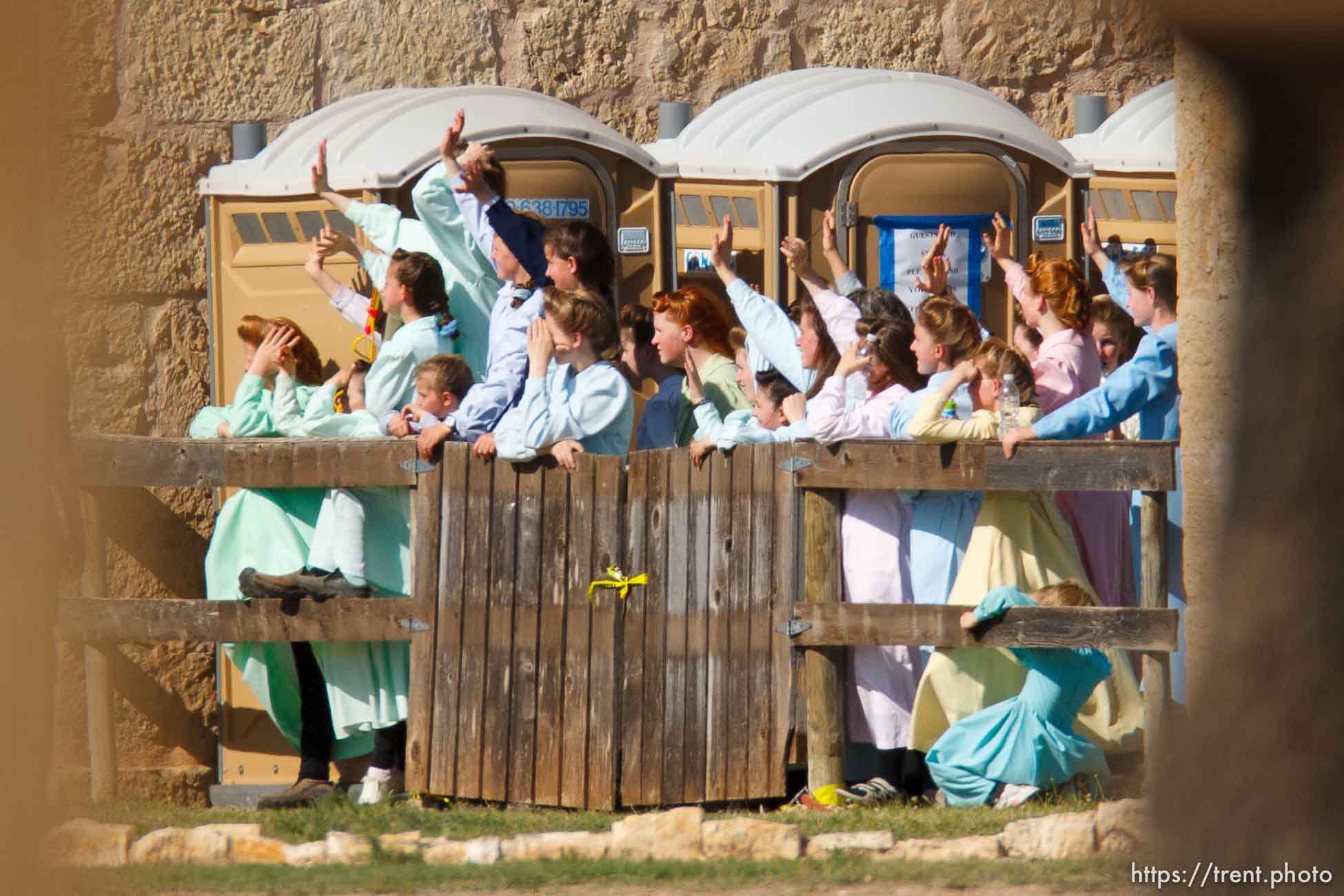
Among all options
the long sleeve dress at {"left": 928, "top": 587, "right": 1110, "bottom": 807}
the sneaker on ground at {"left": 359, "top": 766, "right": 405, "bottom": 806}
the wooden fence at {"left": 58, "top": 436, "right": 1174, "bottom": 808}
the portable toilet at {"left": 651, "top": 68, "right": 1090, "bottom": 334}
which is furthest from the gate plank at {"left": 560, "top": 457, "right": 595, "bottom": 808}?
the portable toilet at {"left": 651, "top": 68, "right": 1090, "bottom": 334}

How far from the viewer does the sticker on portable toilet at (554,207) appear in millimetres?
6699

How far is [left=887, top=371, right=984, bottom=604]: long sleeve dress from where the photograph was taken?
561cm

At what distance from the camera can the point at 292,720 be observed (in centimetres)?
633

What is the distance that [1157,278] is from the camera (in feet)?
19.7

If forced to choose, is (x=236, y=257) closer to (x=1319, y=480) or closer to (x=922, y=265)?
Result: (x=922, y=265)

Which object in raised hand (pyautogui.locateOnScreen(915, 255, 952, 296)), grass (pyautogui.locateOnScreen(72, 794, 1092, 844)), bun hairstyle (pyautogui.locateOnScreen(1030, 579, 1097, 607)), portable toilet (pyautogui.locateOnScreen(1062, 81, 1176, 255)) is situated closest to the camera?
grass (pyautogui.locateOnScreen(72, 794, 1092, 844))

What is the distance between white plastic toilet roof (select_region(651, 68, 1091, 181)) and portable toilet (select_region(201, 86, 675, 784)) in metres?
0.45

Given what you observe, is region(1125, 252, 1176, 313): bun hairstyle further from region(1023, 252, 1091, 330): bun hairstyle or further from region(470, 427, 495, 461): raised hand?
region(470, 427, 495, 461): raised hand

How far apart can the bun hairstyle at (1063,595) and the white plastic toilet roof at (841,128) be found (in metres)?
2.33

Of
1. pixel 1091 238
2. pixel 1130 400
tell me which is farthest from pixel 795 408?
pixel 1091 238

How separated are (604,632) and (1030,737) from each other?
4.35 feet

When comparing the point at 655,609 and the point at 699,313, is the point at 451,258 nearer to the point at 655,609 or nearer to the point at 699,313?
the point at 699,313

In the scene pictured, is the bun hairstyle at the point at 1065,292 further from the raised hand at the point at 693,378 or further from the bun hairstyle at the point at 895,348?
the raised hand at the point at 693,378

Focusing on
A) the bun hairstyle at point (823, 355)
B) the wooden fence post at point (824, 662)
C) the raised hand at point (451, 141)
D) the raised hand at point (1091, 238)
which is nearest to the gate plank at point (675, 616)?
the wooden fence post at point (824, 662)
